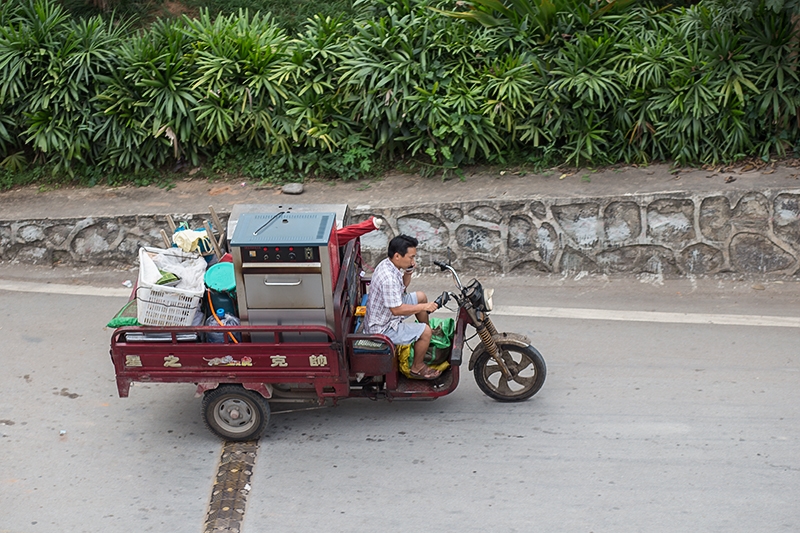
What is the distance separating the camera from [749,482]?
18.3 feet

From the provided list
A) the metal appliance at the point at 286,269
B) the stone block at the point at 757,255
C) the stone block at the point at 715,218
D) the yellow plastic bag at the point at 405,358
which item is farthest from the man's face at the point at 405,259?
the stone block at the point at 757,255

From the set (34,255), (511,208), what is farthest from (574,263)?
(34,255)

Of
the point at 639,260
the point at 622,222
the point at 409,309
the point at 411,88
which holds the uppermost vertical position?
the point at 411,88

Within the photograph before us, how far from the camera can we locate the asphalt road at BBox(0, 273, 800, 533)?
17.9 feet

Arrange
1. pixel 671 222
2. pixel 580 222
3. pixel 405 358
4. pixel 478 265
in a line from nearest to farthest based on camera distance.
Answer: pixel 405 358 → pixel 671 222 → pixel 580 222 → pixel 478 265

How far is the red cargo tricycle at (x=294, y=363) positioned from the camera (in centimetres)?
588

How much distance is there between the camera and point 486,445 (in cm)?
612

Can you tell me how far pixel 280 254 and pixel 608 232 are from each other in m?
4.25

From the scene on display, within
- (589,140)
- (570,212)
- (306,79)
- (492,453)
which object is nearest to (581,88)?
(589,140)

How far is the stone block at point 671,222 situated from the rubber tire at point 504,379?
281cm

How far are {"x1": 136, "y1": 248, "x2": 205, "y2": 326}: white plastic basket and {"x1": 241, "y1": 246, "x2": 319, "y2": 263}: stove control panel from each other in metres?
0.62

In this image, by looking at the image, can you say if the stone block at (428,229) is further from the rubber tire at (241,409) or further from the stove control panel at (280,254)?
the stove control panel at (280,254)

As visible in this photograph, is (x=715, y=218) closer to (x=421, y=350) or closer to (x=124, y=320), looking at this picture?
(x=421, y=350)

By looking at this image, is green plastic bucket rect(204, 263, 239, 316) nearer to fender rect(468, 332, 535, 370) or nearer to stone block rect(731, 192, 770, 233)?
fender rect(468, 332, 535, 370)
